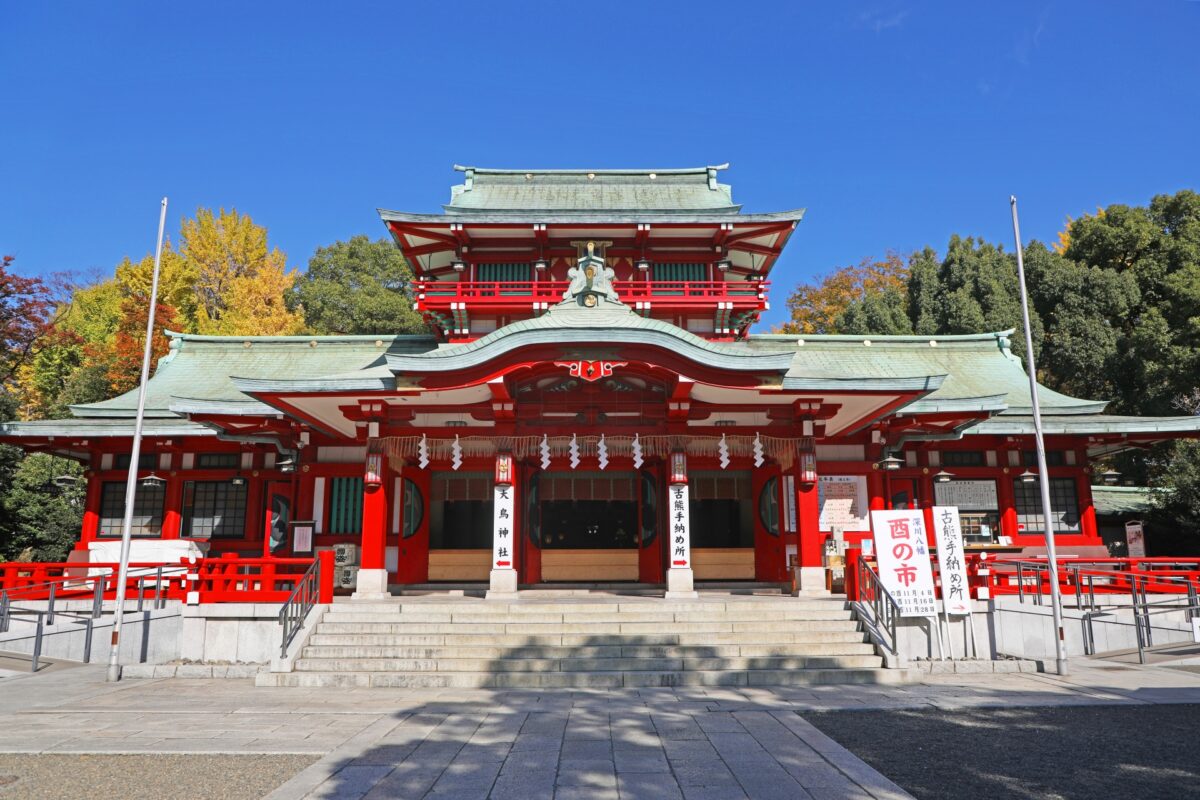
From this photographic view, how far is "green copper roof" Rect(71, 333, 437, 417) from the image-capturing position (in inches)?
800

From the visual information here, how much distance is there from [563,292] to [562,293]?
15 centimetres

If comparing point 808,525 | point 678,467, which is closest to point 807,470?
point 808,525

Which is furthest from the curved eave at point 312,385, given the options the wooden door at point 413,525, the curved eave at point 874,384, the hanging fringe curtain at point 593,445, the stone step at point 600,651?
the curved eave at point 874,384

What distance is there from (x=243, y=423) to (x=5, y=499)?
42.7 feet

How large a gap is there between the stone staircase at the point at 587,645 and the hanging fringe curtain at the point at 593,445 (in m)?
3.23

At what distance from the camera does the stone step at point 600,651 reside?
12477mm

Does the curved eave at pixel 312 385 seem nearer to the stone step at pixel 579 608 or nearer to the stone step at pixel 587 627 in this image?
the stone step at pixel 579 608

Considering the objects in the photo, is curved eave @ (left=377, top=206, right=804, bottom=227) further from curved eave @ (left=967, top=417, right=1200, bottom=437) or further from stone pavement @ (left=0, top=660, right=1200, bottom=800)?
stone pavement @ (left=0, top=660, right=1200, bottom=800)

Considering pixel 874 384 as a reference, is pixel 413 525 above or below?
below

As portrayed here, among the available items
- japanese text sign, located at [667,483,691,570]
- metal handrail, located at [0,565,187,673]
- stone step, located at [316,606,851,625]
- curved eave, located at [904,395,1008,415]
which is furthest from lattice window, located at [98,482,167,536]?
curved eave, located at [904,395,1008,415]

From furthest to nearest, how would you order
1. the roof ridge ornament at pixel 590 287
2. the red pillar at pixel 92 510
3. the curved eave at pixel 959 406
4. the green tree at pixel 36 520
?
the green tree at pixel 36 520
the red pillar at pixel 92 510
the roof ridge ornament at pixel 590 287
the curved eave at pixel 959 406

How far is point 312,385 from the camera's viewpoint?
14.8 metres

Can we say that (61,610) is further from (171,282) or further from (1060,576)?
(171,282)

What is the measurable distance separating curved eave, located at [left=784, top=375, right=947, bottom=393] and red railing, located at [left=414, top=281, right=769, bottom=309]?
6.61 metres
